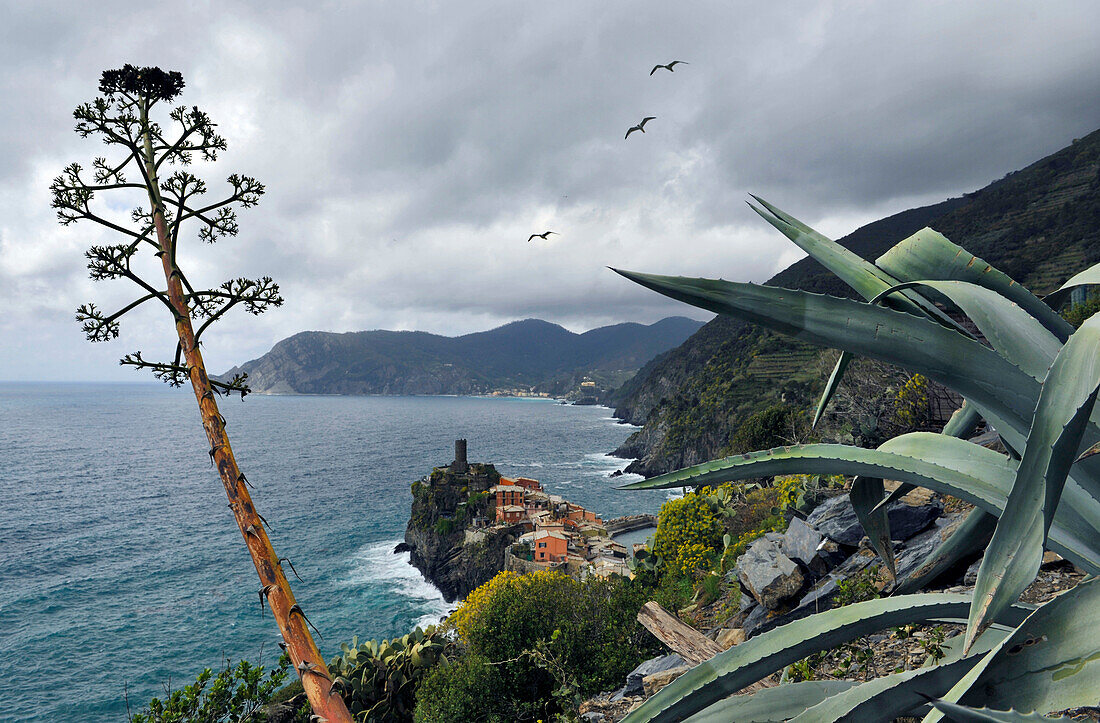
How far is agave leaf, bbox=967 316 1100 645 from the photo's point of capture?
2.69 feet

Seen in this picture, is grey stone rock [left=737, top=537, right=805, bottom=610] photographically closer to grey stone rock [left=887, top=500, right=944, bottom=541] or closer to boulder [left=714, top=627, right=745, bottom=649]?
boulder [left=714, top=627, right=745, bottom=649]

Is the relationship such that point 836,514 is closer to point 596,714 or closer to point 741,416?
point 596,714

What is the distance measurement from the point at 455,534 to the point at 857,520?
121ft

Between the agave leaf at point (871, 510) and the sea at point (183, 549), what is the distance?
299cm

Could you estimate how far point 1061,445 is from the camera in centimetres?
81

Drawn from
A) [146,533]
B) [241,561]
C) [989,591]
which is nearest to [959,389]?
[989,591]

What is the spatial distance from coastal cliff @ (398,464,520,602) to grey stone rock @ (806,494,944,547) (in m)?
31.2

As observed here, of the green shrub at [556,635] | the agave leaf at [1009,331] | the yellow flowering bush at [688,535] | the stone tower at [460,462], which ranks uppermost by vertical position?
the agave leaf at [1009,331]

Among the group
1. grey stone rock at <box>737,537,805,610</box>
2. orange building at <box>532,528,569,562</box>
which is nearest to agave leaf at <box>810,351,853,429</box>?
grey stone rock at <box>737,537,805,610</box>

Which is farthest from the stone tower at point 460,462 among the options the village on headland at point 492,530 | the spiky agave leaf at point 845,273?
the spiky agave leaf at point 845,273

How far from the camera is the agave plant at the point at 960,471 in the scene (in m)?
0.87

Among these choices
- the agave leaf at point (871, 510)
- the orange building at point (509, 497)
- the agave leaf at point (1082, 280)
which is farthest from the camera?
the orange building at point (509, 497)

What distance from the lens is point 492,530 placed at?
3672cm

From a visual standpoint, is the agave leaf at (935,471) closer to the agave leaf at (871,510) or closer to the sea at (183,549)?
the agave leaf at (871,510)
